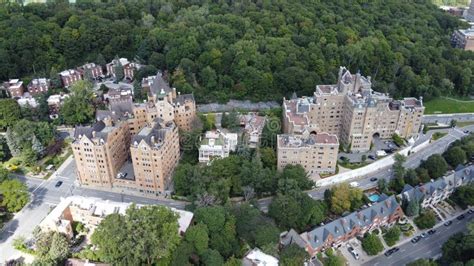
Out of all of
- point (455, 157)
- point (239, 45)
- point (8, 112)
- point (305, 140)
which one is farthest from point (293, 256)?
point (8, 112)

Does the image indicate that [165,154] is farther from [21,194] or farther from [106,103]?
[106,103]

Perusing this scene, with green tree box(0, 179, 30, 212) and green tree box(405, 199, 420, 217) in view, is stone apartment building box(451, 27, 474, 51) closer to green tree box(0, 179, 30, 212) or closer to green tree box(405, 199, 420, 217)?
green tree box(405, 199, 420, 217)

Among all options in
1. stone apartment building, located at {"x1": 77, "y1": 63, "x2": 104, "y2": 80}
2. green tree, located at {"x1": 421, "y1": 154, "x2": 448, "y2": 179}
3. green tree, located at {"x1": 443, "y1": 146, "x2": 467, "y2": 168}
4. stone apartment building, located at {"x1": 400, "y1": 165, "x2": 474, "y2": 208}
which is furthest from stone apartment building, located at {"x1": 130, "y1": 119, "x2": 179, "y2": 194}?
green tree, located at {"x1": 443, "y1": 146, "x2": 467, "y2": 168}

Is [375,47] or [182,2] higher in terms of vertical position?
[182,2]

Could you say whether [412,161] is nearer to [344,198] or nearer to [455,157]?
[455,157]

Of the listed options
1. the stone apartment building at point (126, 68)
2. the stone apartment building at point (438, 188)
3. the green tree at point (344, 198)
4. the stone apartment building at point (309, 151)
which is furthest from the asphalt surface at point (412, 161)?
the stone apartment building at point (126, 68)

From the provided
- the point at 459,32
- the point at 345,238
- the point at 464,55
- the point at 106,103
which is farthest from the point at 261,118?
the point at 459,32
